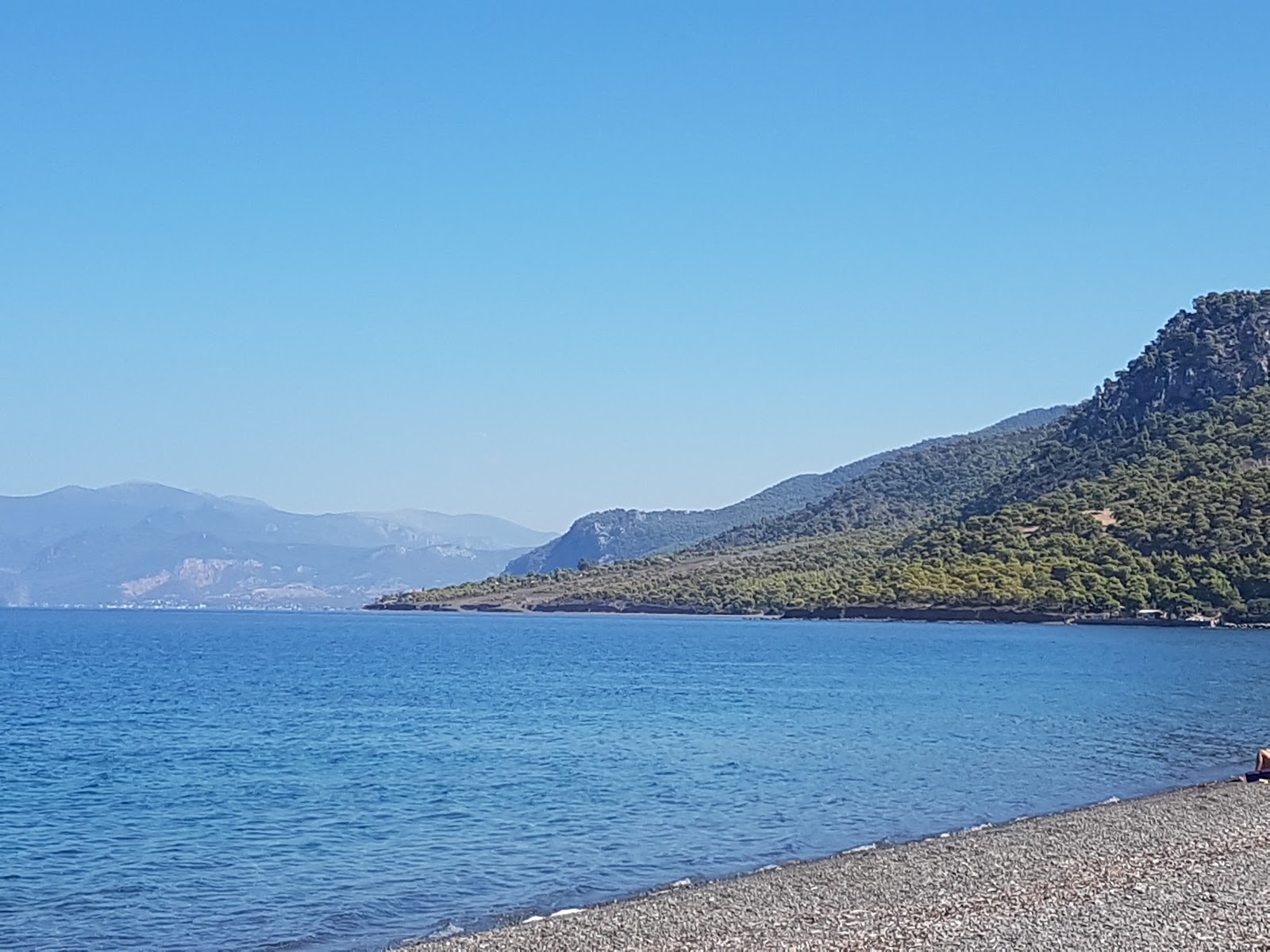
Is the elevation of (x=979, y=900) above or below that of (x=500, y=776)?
below

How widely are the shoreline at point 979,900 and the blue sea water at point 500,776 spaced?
2362 millimetres

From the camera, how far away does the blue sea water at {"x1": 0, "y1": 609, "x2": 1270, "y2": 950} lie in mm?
25344

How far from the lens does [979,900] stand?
20.8m

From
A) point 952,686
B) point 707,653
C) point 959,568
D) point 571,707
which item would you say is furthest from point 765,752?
point 959,568

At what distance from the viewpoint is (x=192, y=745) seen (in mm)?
49281

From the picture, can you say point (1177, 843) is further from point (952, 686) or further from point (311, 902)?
point (952, 686)

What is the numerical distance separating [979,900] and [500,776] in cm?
2126

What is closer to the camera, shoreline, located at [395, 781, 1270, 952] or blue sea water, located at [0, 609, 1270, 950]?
shoreline, located at [395, 781, 1270, 952]

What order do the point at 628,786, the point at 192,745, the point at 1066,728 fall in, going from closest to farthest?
the point at 628,786 < the point at 192,745 < the point at 1066,728

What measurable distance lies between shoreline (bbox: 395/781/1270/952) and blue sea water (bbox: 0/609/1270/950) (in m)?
2.36

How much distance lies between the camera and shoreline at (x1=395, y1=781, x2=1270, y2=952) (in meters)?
18.3

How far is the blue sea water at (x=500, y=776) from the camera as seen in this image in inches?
998

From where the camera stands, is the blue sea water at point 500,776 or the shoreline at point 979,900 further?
the blue sea water at point 500,776

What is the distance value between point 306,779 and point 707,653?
76639 mm
